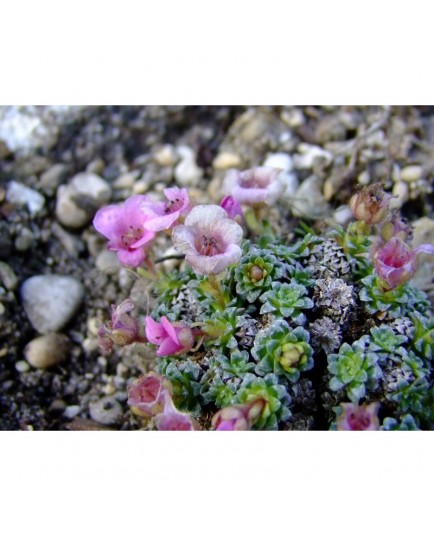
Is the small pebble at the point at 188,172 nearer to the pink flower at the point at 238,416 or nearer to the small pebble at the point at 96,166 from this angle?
the small pebble at the point at 96,166

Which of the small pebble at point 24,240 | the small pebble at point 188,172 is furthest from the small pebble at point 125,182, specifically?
the small pebble at point 24,240

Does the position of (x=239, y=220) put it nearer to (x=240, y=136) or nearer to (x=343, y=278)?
(x=343, y=278)

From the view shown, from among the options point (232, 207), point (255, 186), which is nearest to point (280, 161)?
point (255, 186)

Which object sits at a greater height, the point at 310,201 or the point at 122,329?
the point at 122,329

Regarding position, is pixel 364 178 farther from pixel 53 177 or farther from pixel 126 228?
pixel 53 177

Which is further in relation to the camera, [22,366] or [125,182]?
[125,182]
